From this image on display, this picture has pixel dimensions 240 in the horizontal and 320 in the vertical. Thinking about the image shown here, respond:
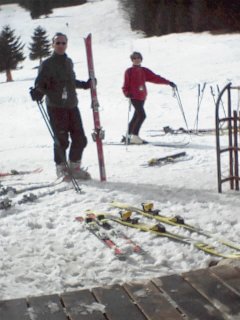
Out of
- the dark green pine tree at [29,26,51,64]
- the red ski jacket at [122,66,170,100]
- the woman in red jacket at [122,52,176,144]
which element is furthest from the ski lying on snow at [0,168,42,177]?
the dark green pine tree at [29,26,51,64]

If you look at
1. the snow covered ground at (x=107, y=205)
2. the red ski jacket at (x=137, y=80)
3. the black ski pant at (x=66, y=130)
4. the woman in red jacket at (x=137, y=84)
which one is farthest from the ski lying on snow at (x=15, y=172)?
the red ski jacket at (x=137, y=80)

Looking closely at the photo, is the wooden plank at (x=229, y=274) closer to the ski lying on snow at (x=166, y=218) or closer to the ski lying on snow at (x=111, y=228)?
the ski lying on snow at (x=166, y=218)

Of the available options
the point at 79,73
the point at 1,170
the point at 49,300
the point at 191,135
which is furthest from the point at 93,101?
the point at 79,73

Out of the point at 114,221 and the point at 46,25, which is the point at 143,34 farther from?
the point at 114,221

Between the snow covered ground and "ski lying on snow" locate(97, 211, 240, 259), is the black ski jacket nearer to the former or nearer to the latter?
the snow covered ground

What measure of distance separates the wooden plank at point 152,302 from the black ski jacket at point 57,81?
3.40m

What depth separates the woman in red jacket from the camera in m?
9.77

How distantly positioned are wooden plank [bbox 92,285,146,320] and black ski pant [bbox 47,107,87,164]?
10.9 feet

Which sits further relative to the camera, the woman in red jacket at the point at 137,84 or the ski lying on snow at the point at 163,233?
the woman in red jacket at the point at 137,84

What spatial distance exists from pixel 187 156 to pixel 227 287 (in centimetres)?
474

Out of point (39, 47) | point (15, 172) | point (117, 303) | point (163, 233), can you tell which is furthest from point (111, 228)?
point (39, 47)

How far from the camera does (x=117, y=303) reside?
3387mm

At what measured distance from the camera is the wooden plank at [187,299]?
318cm

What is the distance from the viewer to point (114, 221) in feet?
16.4
